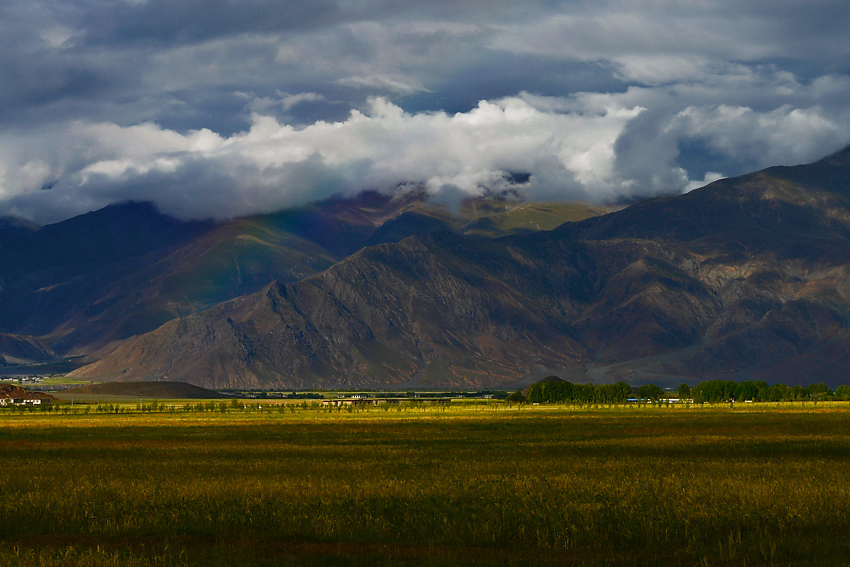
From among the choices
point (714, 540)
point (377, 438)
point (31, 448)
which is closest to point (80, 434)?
point (31, 448)

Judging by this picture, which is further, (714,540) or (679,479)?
(679,479)

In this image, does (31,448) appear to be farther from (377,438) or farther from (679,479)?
(679,479)

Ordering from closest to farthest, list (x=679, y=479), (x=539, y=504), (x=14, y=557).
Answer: (x=14, y=557)
(x=539, y=504)
(x=679, y=479)

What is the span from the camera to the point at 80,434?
12650cm

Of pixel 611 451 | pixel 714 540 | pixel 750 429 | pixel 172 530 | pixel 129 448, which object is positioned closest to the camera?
pixel 714 540

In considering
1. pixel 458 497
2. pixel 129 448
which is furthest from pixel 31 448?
pixel 458 497

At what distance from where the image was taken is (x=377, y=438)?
108125 millimetres

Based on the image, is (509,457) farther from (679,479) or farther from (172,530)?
(172,530)

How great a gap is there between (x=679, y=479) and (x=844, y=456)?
2764 cm

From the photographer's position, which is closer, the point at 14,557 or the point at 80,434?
the point at 14,557

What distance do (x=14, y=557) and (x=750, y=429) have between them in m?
106

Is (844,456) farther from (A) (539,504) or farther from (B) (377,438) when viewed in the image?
(B) (377,438)

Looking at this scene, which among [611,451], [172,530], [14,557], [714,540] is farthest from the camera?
[611,451]

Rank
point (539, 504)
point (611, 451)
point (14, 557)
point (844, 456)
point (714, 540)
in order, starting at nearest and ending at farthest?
point (14, 557) → point (714, 540) → point (539, 504) → point (844, 456) → point (611, 451)
